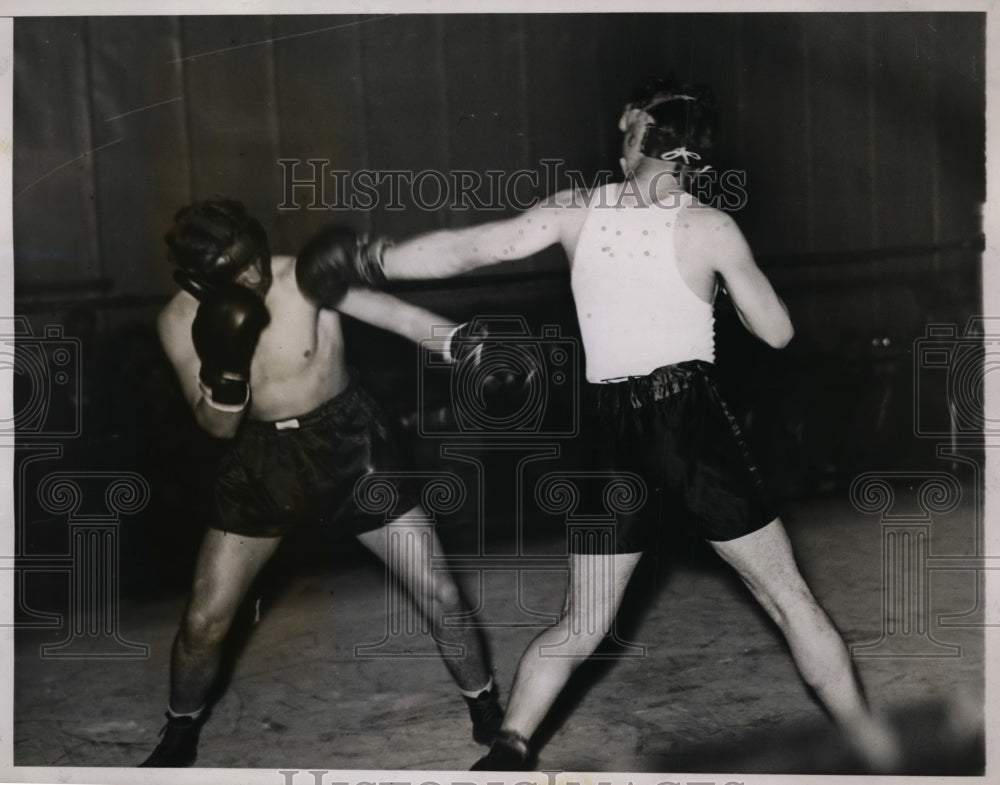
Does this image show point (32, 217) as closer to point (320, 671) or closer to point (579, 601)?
point (320, 671)

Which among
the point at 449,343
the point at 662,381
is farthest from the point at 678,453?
the point at 449,343

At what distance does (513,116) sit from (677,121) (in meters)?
0.52

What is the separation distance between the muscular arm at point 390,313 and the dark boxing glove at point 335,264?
34 millimetres

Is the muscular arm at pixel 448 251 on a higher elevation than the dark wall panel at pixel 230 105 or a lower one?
lower

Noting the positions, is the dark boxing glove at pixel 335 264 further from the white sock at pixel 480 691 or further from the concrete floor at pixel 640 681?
the white sock at pixel 480 691

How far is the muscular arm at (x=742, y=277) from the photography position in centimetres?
311

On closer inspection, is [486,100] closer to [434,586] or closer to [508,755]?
[434,586]

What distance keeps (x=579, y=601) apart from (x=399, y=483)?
679 mm

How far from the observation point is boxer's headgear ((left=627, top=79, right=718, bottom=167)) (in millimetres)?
3139

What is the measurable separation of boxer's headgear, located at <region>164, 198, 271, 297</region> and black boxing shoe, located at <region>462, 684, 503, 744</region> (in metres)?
1.48
